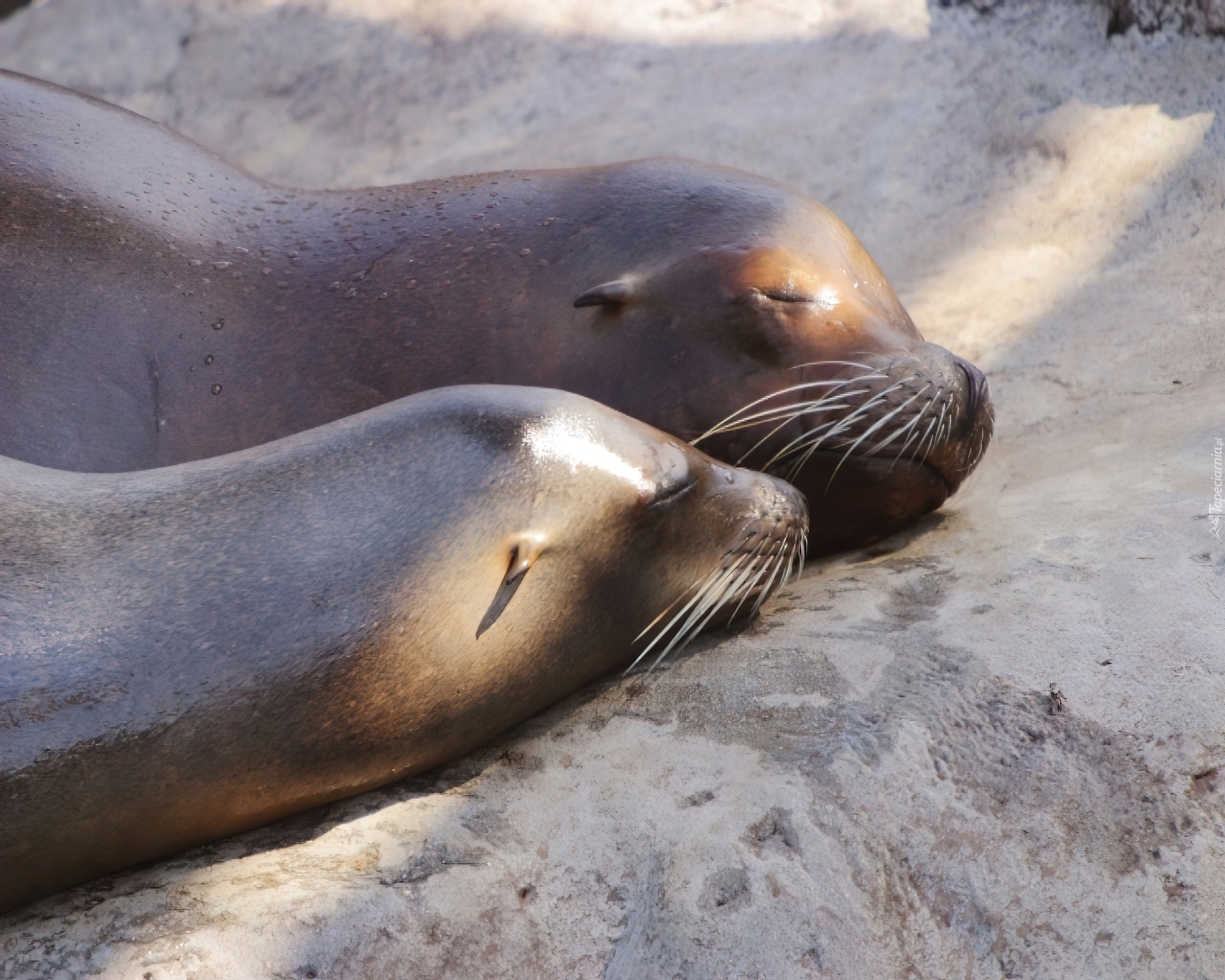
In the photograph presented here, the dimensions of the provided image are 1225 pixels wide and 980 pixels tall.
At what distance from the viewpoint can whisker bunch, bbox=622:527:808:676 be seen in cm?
270

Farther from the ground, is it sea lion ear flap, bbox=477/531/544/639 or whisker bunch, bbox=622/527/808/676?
sea lion ear flap, bbox=477/531/544/639

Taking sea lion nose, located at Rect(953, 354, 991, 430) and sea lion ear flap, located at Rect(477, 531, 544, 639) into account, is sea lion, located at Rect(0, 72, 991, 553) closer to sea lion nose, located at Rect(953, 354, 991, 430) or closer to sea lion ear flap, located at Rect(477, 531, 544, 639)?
sea lion nose, located at Rect(953, 354, 991, 430)

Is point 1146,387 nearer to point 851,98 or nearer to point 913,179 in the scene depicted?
point 913,179

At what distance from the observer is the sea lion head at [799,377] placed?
3.11 meters

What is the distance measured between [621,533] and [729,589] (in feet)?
1.17

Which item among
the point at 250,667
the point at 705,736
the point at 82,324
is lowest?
the point at 705,736

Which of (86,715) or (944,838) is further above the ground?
(86,715)

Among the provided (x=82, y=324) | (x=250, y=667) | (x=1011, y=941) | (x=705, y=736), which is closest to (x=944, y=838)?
(x=1011, y=941)

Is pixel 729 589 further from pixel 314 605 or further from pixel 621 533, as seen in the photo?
pixel 314 605

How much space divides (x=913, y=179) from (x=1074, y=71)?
36.5 inches

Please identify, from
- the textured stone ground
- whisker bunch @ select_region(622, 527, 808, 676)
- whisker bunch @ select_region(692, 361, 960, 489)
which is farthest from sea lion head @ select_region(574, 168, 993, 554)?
whisker bunch @ select_region(622, 527, 808, 676)

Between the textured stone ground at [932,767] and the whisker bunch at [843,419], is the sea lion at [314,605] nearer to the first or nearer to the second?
the textured stone ground at [932,767]

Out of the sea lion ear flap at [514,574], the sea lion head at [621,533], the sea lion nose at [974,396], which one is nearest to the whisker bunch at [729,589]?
the sea lion head at [621,533]

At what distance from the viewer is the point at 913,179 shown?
5.06 m
